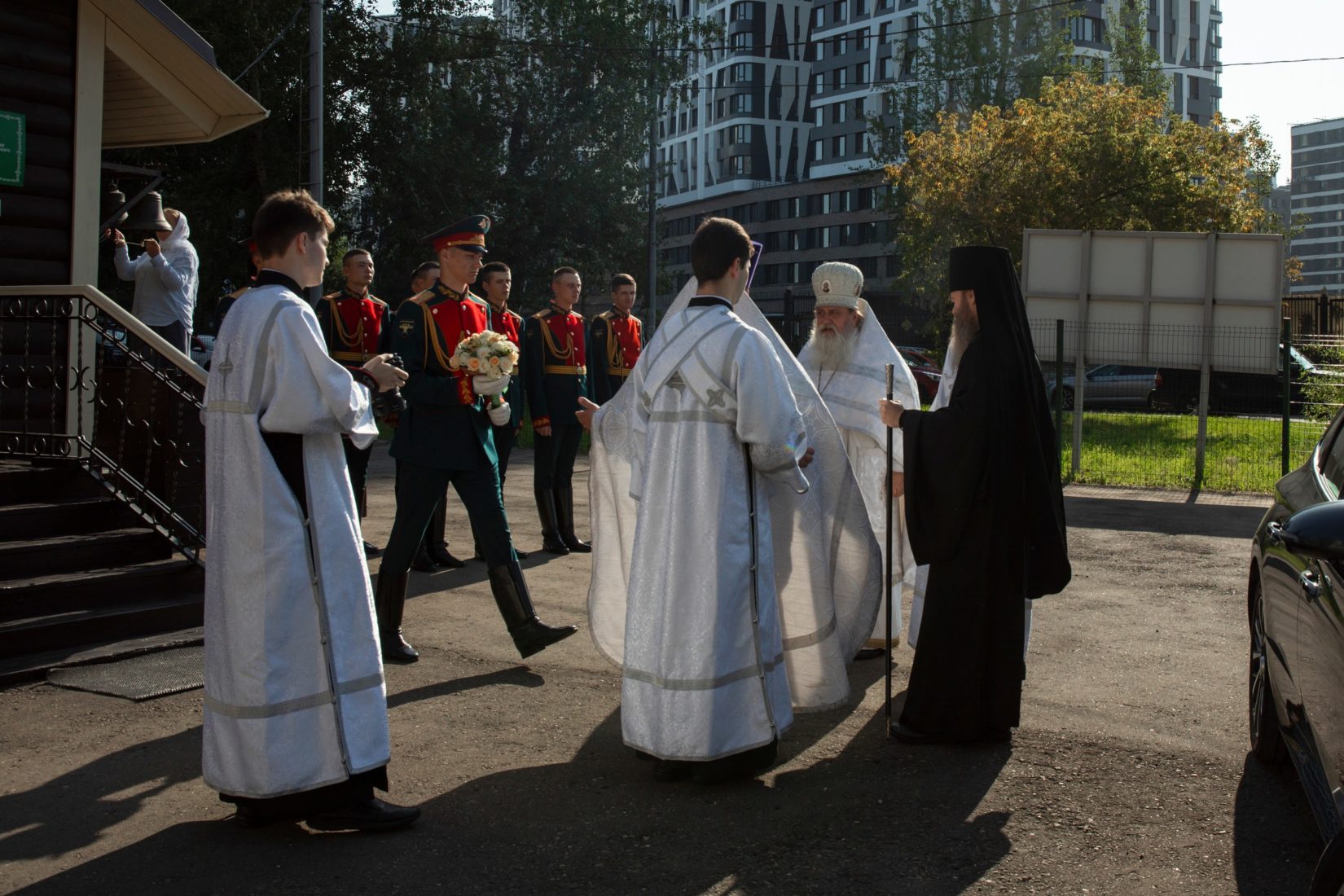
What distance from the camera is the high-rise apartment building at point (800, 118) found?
8369cm

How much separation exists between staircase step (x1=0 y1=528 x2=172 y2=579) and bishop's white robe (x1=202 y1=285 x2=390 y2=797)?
3253mm

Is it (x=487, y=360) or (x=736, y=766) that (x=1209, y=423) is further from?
(x=736, y=766)

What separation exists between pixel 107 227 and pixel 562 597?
6.52 metres

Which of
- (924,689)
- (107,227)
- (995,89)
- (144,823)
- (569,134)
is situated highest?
(995,89)

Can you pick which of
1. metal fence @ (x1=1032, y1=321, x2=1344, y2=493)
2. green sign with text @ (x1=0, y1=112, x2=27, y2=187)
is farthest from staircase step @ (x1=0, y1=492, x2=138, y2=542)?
metal fence @ (x1=1032, y1=321, x2=1344, y2=493)

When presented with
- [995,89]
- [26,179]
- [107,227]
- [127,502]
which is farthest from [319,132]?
[995,89]

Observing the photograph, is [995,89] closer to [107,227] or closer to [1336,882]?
[107,227]

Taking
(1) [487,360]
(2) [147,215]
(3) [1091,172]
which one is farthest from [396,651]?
Result: (3) [1091,172]

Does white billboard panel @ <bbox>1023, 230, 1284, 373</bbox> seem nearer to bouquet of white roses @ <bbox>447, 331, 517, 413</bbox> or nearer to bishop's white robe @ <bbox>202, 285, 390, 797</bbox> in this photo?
bouquet of white roses @ <bbox>447, 331, 517, 413</bbox>

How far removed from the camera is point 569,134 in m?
36.3

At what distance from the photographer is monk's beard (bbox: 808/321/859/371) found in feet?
23.2

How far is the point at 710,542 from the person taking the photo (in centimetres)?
488

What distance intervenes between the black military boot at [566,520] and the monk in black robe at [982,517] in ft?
18.3

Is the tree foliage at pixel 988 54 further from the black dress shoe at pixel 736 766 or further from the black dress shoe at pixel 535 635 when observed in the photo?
the black dress shoe at pixel 736 766
